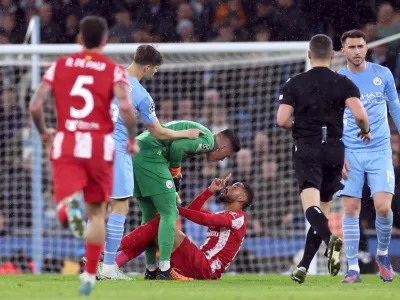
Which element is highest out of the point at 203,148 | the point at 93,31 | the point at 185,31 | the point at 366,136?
the point at 185,31

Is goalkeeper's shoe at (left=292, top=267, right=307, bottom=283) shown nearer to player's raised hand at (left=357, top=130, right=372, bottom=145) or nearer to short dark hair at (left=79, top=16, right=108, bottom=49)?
player's raised hand at (left=357, top=130, right=372, bottom=145)

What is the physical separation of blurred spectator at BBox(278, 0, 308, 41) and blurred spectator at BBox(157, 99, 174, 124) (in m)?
2.52

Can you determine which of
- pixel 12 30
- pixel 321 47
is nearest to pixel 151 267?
pixel 321 47

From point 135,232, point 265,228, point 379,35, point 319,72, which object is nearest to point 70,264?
point 265,228

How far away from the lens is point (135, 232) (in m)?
Answer: 9.07

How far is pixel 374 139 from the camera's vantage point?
8.93 m

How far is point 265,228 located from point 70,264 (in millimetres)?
2611

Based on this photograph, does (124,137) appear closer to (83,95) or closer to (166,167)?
(166,167)

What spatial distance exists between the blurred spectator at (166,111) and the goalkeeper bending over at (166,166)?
457 centimetres

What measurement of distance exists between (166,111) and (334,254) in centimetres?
679

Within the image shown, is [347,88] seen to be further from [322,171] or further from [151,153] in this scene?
[151,153]

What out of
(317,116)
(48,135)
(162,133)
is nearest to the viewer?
(48,135)

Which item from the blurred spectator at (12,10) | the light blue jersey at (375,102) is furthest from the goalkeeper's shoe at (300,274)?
the blurred spectator at (12,10)

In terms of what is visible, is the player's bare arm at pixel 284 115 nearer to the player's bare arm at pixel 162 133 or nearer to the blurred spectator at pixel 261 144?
the player's bare arm at pixel 162 133
